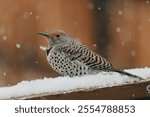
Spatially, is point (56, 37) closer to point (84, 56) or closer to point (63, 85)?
point (84, 56)

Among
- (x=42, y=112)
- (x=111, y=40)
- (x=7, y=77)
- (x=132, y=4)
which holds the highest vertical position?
(x=132, y=4)

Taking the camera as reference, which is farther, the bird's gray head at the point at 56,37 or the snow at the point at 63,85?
the bird's gray head at the point at 56,37

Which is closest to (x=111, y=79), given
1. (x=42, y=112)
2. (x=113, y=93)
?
(x=113, y=93)

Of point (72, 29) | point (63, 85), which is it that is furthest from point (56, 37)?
point (63, 85)

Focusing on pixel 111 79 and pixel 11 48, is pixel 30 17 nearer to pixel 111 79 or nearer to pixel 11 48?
pixel 11 48

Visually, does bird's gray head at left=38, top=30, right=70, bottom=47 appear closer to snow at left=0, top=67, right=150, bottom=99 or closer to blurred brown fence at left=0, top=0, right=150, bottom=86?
blurred brown fence at left=0, top=0, right=150, bottom=86

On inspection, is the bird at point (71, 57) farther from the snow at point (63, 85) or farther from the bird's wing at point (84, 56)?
the snow at point (63, 85)

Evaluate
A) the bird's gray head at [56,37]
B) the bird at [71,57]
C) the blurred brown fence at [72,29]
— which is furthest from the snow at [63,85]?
the blurred brown fence at [72,29]

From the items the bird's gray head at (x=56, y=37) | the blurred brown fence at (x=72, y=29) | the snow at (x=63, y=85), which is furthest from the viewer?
the blurred brown fence at (x=72, y=29)
